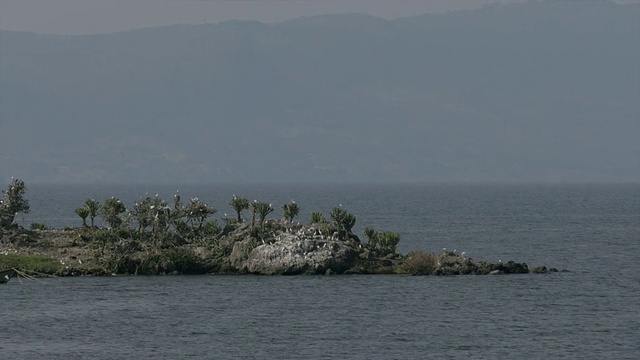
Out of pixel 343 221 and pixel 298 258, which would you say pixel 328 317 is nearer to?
pixel 298 258

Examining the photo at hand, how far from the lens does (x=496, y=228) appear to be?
568 ft

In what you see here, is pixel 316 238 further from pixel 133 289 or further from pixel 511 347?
→ pixel 511 347

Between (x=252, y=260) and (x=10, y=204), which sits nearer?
(x=252, y=260)

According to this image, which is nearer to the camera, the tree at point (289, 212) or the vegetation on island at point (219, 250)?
the vegetation on island at point (219, 250)

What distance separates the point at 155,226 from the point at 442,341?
36.7 metres

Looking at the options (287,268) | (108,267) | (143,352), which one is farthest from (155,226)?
(143,352)

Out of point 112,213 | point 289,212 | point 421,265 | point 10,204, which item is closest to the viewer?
point 421,265

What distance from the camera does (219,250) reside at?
340 ft

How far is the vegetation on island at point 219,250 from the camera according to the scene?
332 ft

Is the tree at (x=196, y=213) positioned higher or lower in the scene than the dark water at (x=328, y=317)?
higher

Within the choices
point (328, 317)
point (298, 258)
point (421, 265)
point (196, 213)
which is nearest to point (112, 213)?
point (196, 213)

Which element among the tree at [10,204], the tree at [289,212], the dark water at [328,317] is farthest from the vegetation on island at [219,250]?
the tree at [10,204]

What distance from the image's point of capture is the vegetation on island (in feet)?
332

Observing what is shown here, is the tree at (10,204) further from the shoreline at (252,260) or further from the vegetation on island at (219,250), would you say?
the shoreline at (252,260)
